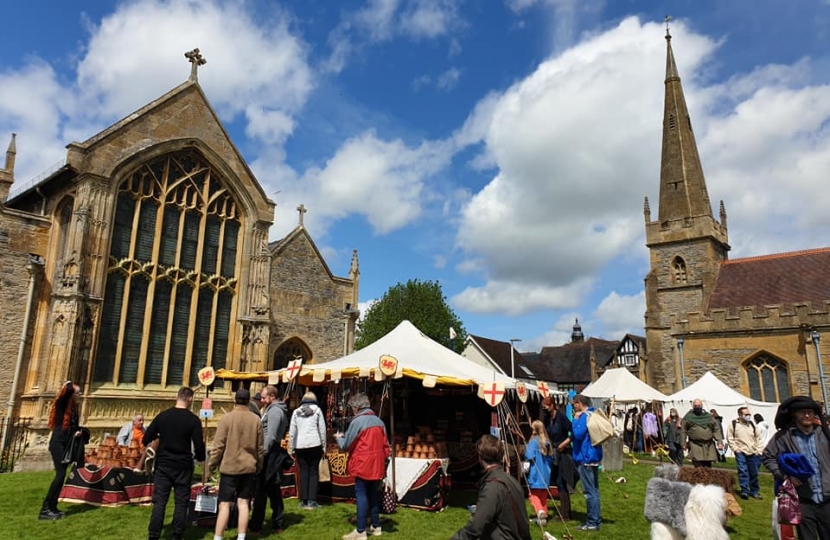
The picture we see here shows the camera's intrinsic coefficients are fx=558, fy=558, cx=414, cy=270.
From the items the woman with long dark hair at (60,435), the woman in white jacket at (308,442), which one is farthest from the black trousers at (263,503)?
the woman with long dark hair at (60,435)

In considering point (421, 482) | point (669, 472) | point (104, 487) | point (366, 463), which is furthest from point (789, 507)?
→ point (104, 487)

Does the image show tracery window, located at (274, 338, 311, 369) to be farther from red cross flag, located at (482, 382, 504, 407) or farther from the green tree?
the green tree

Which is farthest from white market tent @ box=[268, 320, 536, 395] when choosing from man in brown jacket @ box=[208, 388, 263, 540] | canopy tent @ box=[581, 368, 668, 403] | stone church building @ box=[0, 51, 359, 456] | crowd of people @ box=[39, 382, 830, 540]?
canopy tent @ box=[581, 368, 668, 403]

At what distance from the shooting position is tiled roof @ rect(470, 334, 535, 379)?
1919 inches

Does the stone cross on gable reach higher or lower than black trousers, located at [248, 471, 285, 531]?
higher

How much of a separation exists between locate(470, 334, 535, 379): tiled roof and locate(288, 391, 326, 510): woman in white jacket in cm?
4074

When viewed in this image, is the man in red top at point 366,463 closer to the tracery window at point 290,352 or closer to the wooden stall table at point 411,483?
the wooden stall table at point 411,483

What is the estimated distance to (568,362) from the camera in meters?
57.1

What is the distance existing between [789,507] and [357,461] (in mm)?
4143

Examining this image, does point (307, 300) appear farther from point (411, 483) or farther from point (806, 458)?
point (806, 458)

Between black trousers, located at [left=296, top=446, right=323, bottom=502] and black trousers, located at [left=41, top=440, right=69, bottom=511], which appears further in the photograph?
black trousers, located at [left=296, top=446, right=323, bottom=502]

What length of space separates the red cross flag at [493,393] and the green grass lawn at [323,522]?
1.66 metres

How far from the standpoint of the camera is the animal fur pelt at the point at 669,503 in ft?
12.5

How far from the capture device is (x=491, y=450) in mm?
3832
